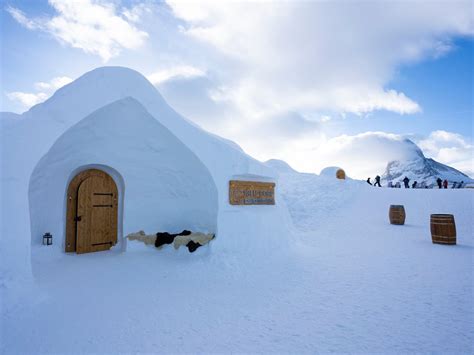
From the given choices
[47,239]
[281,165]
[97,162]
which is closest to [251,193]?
[97,162]

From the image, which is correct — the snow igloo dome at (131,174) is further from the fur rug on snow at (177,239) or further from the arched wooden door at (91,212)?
the fur rug on snow at (177,239)

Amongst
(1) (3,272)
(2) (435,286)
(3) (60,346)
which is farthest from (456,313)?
(1) (3,272)

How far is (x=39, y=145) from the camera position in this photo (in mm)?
4719

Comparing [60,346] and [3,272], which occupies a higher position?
[3,272]

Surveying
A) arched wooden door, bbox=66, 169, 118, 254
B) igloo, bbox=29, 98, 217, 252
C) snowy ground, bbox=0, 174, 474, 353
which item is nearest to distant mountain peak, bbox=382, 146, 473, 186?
snowy ground, bbox=0, 174, 474, 353

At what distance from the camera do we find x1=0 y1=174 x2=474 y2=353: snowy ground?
303 cm

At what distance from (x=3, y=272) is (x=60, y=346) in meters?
1.81

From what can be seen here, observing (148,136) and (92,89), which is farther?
(148,136)

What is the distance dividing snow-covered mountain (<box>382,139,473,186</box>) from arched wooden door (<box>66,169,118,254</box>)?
4894 centimetres

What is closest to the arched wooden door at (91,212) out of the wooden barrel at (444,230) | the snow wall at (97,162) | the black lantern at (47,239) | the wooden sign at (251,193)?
the snow wall at (97,162)

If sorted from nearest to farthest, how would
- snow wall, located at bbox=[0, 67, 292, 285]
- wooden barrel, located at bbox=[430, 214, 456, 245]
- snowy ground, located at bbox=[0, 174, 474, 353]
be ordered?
snowy ground, located at bbox=[0, 174, 474, 353] < snow wall, located at bbox=[0, 67, 292, 285] < wooden barrel, located at bbox=[430, 214, 456, 245]

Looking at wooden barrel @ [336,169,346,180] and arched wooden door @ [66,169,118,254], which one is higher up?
wooden barrel @ [336,169,346,180]

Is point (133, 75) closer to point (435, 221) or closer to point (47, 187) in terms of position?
point (47, 187)

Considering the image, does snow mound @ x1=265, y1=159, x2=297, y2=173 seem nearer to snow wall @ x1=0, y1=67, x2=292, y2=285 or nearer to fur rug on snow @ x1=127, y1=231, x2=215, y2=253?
snow wall @ x1=0, y1=67, x2=292, y2=285
